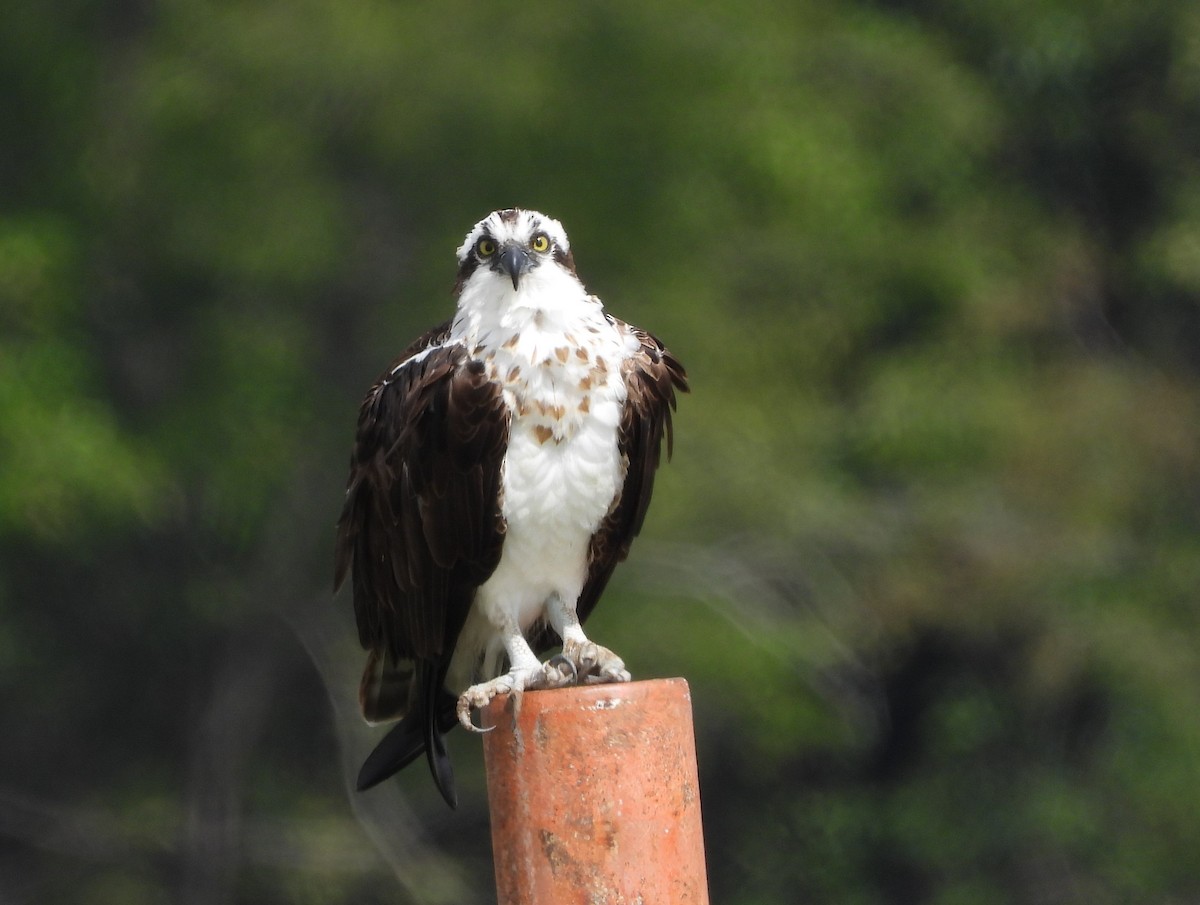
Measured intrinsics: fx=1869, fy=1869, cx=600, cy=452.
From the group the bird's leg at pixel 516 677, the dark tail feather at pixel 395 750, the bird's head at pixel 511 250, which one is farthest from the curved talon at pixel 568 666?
the bird's head at pixel 511 250

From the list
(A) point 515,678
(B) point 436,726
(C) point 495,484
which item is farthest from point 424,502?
(B) point 436,726

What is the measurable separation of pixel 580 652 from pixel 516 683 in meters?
0.30

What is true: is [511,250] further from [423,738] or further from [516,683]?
[423,738]

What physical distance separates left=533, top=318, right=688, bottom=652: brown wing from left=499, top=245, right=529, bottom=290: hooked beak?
0.95ft

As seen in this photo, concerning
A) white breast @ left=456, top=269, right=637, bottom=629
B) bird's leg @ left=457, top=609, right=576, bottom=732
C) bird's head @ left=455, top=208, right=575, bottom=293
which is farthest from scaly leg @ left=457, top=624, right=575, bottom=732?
bird's head @ left=455, top=208, right=575, bottom=293

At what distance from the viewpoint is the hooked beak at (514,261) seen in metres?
4.14

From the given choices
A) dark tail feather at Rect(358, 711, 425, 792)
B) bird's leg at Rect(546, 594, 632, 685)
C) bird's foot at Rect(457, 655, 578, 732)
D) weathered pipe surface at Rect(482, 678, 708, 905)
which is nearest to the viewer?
weathered pipe surface at Rect(482, 678, 708, 905)

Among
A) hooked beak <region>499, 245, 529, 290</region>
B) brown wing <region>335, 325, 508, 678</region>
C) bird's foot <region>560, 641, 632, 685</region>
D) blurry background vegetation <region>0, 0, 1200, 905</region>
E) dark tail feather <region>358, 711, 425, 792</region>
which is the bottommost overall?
dark tail feather <region>358, 711, 425, 792</region>

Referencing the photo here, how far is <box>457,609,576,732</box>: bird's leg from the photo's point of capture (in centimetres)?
388

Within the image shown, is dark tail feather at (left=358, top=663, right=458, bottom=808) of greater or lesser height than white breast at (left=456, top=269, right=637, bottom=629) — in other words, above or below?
below

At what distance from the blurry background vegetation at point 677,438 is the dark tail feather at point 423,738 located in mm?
6087

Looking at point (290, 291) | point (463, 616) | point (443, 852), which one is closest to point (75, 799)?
point (443, 852)

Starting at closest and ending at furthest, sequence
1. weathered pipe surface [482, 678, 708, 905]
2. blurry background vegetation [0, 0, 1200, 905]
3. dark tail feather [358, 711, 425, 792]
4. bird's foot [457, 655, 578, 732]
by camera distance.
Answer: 1. weathered pipe surface [482, 678, 708, 905]
2. bird's foot [457, 655, 578, 732]
3. dark tail feather [358, 711, 425, 792]
4. blurry background vegetation [0, 0, 1200, 905]

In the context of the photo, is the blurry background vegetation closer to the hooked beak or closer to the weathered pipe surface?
the hooked beak
